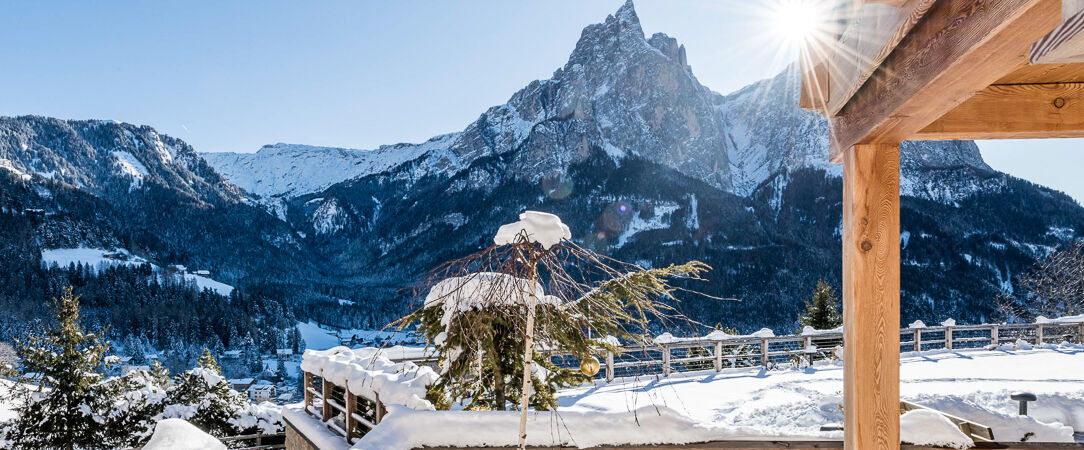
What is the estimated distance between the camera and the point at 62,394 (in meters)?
10.6

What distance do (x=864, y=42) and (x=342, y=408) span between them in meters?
6.49

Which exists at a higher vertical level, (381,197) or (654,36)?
(654,36)

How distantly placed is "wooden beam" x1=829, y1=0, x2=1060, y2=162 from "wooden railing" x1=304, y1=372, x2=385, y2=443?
15.5 ft

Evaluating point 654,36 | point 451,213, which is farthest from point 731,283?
point 654,36

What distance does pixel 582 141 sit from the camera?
119 meters

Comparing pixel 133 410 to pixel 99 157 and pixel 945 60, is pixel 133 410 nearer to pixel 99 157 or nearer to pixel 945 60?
pixel 945 60

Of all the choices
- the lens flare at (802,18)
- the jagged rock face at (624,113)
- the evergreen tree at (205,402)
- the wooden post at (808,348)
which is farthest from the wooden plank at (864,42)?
the jagged rock face at (624,113)

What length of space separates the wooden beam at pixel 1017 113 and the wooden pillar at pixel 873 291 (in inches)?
15.1

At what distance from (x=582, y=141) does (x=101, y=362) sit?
111 metres

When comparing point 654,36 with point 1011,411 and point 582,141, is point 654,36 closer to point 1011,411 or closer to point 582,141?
point 582,141

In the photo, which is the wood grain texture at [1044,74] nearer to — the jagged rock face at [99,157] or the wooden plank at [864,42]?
the wooden plank at [864,42]

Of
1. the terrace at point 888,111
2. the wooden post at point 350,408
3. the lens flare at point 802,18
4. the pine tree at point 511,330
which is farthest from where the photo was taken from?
the wooden post at point 350,408

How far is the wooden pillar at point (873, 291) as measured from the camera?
2.37 m

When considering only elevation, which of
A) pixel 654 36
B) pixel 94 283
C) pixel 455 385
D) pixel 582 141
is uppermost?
pixel 654 36
